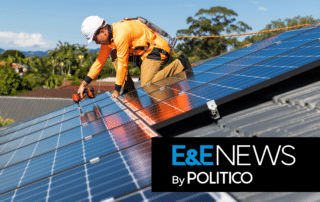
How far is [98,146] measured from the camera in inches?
156

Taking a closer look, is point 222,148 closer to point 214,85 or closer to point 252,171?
point 252,171

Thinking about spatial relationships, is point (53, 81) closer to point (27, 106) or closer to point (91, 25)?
point (27, 106)

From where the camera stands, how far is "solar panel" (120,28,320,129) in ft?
13.5

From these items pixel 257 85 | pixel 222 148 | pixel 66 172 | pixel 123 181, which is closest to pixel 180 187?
pixel 222 148

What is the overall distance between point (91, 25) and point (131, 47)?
953mm

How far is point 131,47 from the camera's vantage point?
656 cm

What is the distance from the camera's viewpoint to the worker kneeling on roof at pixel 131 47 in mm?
6074

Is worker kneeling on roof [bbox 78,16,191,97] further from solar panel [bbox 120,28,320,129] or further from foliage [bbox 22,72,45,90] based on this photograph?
foliage [bbox 22,72,45,90]

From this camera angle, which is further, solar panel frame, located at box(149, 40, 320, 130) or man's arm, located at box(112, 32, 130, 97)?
man's arm, located at box(112, 32, 130, 97)

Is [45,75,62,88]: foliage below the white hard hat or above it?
below

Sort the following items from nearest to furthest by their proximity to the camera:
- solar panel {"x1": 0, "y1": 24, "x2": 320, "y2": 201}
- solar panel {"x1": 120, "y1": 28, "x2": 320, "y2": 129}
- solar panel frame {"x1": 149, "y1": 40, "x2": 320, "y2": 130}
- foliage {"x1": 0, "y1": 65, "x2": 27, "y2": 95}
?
solar panel {"x1": 0, "y1": 24, "x2": 320, "y2": 201}, solar panel frame {"x1": 149, "y1": 40, "x2": 320, "y2": 130}, solar panel {"x1": 120, "y1": 28, "x2": 320, "y2": 129}, foliage {"x1": 0, "y1": 65, "x2": 27, "y2": 95}

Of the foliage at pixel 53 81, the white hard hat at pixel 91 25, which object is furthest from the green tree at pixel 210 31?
the white hard hat at pixel 91 25

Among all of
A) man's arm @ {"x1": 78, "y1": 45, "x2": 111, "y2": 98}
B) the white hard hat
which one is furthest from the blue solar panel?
the white hard hat

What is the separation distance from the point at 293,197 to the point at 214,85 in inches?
111
